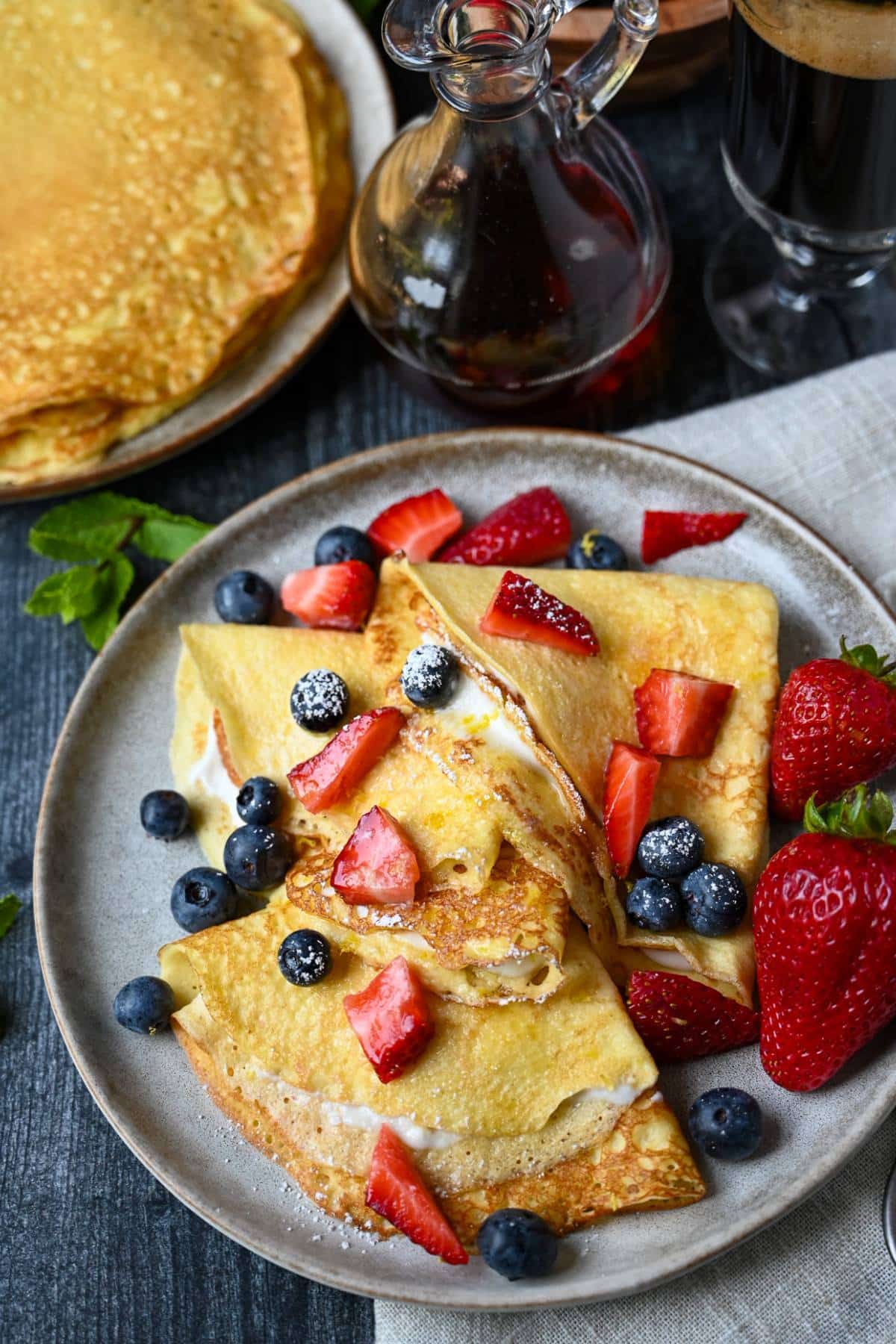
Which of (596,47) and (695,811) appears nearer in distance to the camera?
(695,811)

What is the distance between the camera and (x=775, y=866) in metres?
1.77

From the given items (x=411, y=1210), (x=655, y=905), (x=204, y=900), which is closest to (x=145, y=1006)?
(x=204, y=900)

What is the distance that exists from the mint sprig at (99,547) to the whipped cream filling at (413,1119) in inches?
40.6

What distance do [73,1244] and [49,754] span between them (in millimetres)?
857

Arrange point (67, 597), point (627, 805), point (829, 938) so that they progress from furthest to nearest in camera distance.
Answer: point (67, 597), point (627, 805), point (829, 938)

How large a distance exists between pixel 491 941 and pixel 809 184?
1.33 metres

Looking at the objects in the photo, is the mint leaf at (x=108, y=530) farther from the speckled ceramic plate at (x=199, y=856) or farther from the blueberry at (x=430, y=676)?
the blueberry at (x=430, y=676)

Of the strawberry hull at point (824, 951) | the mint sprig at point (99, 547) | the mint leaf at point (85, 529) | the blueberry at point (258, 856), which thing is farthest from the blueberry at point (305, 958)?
the mint leaf at point (85, 529)

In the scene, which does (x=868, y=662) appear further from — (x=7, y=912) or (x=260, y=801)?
(x=7, y=912)

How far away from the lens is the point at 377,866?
1831mm

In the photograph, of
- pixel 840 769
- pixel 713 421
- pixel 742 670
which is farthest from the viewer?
pixel 713 421

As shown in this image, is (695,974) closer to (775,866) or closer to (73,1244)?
(775,866)

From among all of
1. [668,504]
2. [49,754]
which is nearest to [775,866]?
[668,504]

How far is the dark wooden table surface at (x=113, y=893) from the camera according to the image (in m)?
1.96
